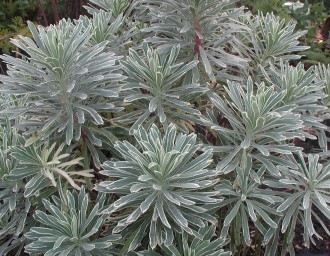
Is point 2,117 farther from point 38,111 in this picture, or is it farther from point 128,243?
point 128,243

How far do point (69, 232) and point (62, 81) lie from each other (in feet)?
2.60

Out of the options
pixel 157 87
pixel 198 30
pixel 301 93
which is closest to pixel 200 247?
pixel 157 87

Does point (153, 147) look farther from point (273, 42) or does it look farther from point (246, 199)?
point (273, 42)

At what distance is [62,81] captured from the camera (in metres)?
2.63

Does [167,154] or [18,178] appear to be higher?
[167,154]

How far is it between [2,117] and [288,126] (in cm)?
164

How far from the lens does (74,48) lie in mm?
2584

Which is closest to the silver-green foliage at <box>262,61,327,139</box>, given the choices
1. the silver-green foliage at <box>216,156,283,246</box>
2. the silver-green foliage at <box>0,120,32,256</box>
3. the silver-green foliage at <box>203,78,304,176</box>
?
the silver-green foliage at <box>203,78,304,176</box>

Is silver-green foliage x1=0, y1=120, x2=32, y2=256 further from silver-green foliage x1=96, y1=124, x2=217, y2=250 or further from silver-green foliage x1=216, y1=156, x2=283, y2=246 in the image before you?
→ silver-green foliage x1=216, y1=156, x2=283, y2=246

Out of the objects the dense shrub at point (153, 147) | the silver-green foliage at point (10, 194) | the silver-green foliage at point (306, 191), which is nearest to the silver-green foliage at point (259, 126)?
the dense shrub at point (153, 147)

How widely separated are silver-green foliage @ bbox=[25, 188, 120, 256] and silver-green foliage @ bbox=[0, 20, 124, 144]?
0.35 metres

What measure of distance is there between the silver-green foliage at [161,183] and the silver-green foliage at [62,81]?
0.33 m

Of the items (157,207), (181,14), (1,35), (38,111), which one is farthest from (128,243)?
(1,35)

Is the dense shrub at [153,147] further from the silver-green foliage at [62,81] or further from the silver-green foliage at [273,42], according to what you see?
the silver-green foliage at [273,42]
